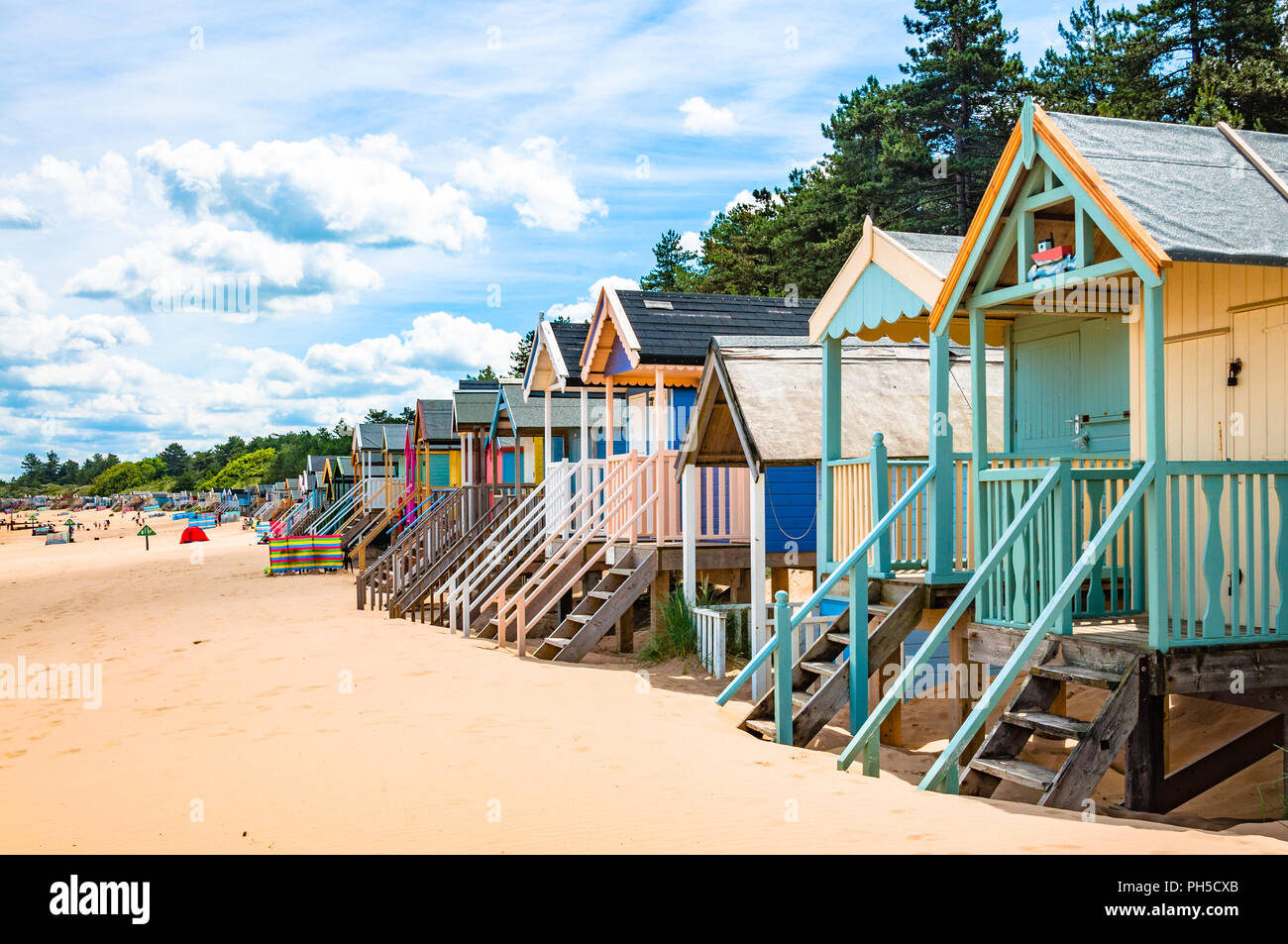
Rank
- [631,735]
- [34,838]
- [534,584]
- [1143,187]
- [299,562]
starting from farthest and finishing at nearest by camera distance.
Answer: [299,562], [534,584], [631,735], [1143,187], [34,838]

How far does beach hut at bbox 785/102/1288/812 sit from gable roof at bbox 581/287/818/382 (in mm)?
6341

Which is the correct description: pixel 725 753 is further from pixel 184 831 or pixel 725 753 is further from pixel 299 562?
pixel 299 562

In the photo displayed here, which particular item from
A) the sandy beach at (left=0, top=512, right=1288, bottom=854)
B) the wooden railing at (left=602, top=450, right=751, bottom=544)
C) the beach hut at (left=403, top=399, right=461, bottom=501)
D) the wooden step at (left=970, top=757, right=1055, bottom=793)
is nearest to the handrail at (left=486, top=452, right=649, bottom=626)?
the wooden railing at (left=602, top=450, right=751, bottom=544)

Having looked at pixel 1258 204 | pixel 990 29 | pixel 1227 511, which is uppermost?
pixel 990 29

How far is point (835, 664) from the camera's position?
9.26m

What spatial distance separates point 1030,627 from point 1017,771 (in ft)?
4.20

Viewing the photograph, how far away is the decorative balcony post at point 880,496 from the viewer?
31.5 ft

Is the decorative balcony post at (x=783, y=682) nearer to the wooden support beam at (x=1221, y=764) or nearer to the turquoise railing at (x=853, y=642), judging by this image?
the turquoise railing at (x=853, y=642)

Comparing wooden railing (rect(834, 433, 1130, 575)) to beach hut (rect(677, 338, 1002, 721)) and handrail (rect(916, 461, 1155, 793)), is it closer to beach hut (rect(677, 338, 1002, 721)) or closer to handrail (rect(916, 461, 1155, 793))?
beach hut (rect(677, 338, 1002, 721))

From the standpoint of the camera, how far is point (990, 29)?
109 ft

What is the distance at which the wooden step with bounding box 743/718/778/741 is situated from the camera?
8883 millimetres
